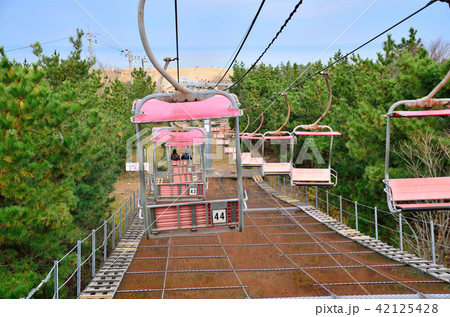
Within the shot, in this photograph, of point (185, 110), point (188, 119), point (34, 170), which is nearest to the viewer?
point (188, 119)

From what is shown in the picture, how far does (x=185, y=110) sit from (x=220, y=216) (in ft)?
5.69

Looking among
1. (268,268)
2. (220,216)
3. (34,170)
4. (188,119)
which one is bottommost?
(268,268)

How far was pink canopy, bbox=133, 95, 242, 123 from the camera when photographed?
5363mm

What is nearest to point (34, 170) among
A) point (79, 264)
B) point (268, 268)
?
point (79, 264)

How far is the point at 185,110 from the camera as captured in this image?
5.50 metres

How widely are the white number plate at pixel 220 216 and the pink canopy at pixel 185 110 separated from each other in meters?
1.55

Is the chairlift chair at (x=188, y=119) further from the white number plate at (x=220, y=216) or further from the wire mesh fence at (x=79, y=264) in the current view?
the wire mesh fence at (x=79, y=264)

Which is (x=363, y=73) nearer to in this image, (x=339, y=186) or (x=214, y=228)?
(x=339, y=186)

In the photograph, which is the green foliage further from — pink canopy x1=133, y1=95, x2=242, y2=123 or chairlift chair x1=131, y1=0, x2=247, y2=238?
pink canopy x1=133, y1=95, x2=242, y2=123

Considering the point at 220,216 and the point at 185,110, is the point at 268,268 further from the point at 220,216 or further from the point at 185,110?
the point at 185,110

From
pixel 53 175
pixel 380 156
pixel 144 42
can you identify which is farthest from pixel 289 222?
pixel 144 42

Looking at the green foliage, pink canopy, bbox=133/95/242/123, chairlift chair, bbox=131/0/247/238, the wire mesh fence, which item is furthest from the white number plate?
the green foliage

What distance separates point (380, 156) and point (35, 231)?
31.8 ft

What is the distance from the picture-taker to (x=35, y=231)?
8711 millimetres
